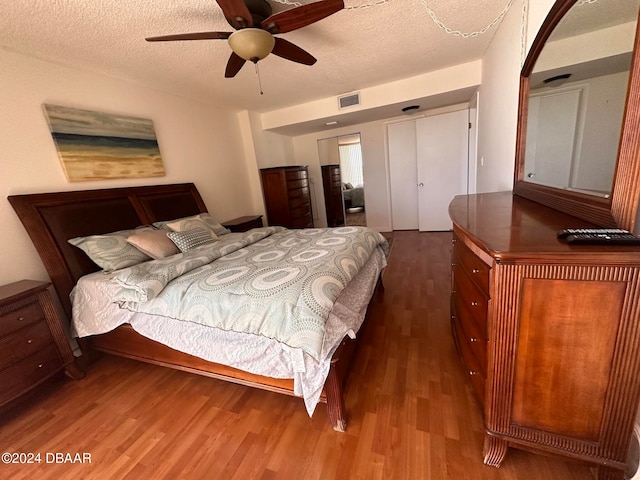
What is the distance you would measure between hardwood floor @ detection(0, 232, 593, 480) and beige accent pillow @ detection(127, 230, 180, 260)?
0.84 metres

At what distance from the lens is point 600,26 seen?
3.35 ft

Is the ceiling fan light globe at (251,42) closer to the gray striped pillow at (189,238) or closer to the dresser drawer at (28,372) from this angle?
the gray striped pillow at (189,238)

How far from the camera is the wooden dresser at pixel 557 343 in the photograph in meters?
0.75

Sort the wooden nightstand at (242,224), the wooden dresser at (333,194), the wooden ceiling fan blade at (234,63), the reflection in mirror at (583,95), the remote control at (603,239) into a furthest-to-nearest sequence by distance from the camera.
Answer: the wooden dresser at (333,194)
the wooden nightstand at (242,224)
the wooden ceiling fan blade at (234,63)
the reflection in mirror at (583,95)
the remote control at (603,239)

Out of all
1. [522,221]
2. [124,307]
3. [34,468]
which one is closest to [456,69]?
[522,221]

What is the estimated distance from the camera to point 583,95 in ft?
3.66

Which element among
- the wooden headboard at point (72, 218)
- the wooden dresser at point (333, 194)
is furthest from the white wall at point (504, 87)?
the wooden headboard at point (72, 218)

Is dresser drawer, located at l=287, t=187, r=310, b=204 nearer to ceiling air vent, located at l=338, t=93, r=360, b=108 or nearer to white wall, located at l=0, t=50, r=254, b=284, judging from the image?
white wall, located at l=0, t=50, r=254, b=284

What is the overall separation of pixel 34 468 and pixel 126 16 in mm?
2523

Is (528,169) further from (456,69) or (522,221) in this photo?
(456,69)

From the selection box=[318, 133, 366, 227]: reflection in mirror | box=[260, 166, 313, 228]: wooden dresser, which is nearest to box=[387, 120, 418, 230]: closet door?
box=[318, 133, 366, 227]: reflection in mirror

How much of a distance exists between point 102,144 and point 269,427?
2637 millimetres

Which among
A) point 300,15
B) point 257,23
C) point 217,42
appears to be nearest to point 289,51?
point 257,23

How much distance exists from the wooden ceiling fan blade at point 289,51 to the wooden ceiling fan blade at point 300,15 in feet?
0.55
